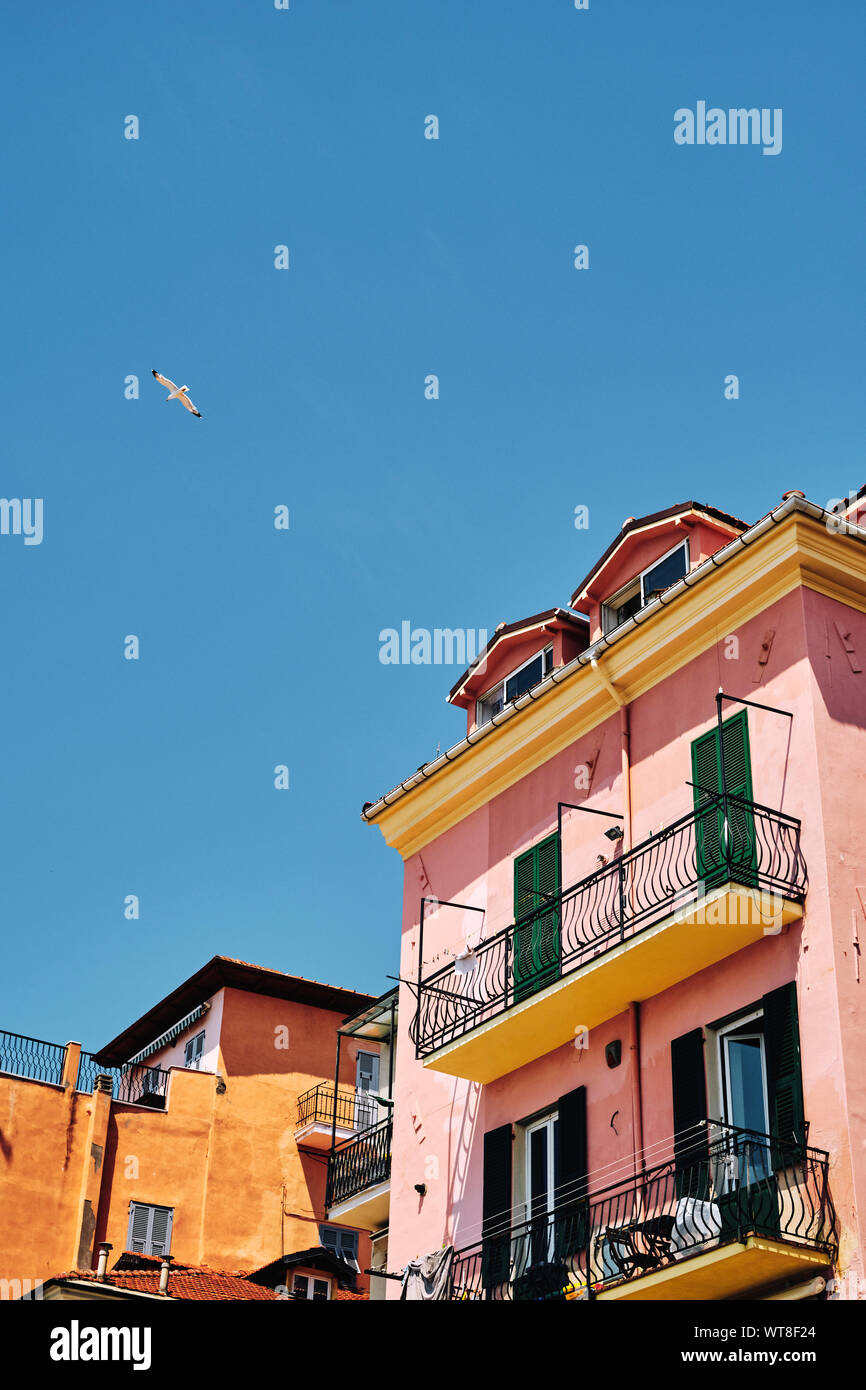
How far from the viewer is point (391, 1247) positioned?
20.4m

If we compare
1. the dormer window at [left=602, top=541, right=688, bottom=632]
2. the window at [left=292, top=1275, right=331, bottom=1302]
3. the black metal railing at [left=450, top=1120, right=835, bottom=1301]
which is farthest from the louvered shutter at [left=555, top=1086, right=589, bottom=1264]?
the window at [left=292, top=1275, right=331, bottom=1302]

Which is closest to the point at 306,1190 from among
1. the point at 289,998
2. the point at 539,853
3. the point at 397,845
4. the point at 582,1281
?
the point at 289,998

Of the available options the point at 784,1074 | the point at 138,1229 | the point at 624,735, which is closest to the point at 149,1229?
the point at 138,1229

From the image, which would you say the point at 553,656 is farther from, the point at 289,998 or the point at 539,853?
A: the point at 289,998

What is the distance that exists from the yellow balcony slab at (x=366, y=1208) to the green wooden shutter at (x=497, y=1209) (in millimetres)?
4408

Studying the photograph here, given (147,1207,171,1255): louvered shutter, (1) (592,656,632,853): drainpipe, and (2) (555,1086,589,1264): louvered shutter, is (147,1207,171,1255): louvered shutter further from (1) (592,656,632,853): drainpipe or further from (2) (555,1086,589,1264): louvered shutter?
(1) (592,656,632,853): drainpipe

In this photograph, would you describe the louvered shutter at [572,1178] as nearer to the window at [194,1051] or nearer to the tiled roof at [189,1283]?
the tiled roof at [189,1283]

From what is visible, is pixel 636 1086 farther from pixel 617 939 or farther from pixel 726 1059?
pixel 617 939

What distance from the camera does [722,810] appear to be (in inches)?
653

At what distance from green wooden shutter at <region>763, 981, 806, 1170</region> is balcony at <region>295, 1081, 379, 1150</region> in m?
17.7

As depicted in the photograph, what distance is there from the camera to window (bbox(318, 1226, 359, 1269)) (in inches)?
1288

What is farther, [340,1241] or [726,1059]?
[340,1241]

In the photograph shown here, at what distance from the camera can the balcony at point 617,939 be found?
53.4 ft

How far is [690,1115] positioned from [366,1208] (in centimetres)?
854
